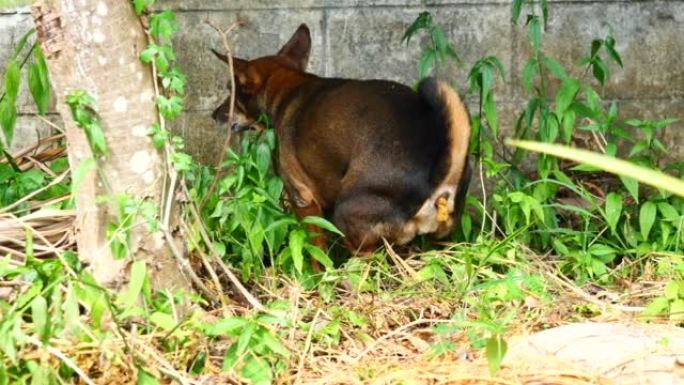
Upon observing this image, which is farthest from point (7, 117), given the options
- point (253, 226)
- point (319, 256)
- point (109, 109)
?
point (319, 256)

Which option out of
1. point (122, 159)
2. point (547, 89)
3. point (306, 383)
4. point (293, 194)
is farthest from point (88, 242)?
point (547, 89)

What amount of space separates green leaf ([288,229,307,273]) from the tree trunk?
78 centimetres

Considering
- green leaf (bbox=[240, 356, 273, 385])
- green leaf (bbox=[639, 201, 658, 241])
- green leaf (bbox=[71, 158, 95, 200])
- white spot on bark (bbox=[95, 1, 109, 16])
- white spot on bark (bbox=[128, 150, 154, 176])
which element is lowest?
green leaf (bbox=[639, 201, 658, 241])

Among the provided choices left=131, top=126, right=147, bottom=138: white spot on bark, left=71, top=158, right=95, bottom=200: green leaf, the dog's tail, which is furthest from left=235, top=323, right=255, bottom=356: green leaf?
the dog's tail

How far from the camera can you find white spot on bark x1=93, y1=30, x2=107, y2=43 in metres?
3.60

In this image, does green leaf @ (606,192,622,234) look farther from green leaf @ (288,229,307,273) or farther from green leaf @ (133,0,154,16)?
green leaf @ (133,0,154,16)

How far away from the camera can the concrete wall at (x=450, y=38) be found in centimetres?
568

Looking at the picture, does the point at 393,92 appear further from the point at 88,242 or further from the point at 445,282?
the point at 88,242

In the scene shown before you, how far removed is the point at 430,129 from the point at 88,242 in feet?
5.82

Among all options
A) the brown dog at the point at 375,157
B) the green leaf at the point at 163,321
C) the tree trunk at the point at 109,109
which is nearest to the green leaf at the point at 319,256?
the brown dog at the point at 375,157

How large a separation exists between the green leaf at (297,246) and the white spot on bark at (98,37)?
4.39 ft

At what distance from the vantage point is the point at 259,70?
5.70 m

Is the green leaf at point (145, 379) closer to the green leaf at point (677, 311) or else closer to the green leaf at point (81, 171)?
the green leaf at point (81, 171)

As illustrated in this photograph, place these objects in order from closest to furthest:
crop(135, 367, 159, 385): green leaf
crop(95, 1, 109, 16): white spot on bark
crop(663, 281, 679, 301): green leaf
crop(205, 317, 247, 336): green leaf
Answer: crop(135, 367, 159, 385): green leaf → crop(205, 317, 247, 336): green leaf → crop(95, 1, 109, 16): white spot on bark → crop(663, 281, 679, 301): green leaf
